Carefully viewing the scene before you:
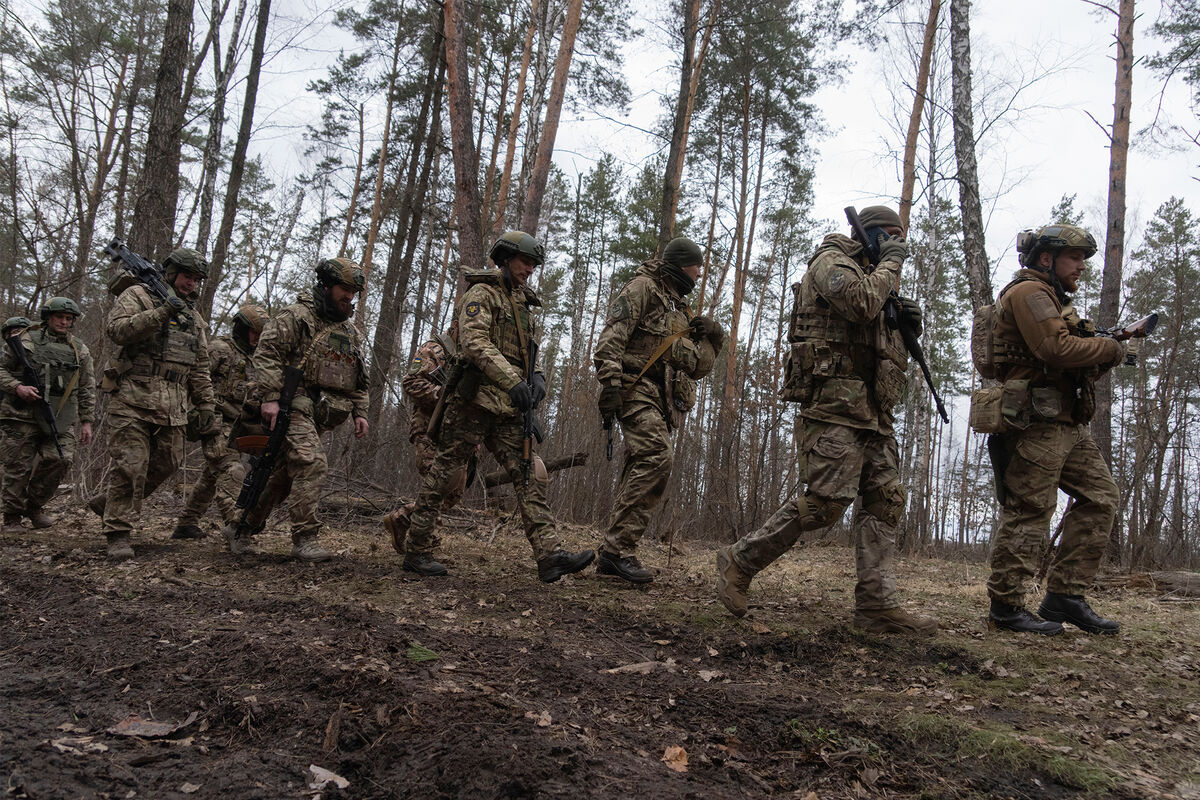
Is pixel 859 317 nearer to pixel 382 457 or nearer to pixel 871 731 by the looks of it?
pixel 871 731

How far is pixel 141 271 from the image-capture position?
17.7ft

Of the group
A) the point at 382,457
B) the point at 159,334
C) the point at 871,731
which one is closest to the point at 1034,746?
the point at 871,731

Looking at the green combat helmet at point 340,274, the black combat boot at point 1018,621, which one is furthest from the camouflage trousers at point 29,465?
the black combat boot at point 1018,621

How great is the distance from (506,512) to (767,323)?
19615 millimetres

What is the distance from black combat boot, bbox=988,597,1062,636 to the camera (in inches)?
152

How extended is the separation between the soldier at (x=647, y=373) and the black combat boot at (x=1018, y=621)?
81.1 inches

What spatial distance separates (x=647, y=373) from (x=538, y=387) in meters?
0.76

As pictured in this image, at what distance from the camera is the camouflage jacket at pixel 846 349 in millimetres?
3629

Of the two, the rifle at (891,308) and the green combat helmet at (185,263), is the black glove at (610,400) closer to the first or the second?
the rifle at (891,308)

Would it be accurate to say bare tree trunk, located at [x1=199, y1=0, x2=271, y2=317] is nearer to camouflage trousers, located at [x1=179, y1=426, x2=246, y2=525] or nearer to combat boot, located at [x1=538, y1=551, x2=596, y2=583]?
camouflage trousers, located at [x1=179, y1=426, x2=246, y2=525]

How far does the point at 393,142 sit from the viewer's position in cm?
1814

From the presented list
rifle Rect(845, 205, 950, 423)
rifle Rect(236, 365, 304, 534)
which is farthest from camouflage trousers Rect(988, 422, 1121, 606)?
rifle Rect(236, 365, 304, 534)

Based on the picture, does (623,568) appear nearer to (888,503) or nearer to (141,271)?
(888,503)

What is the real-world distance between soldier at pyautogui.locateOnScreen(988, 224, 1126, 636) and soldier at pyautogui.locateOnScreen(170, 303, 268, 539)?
5.00m
